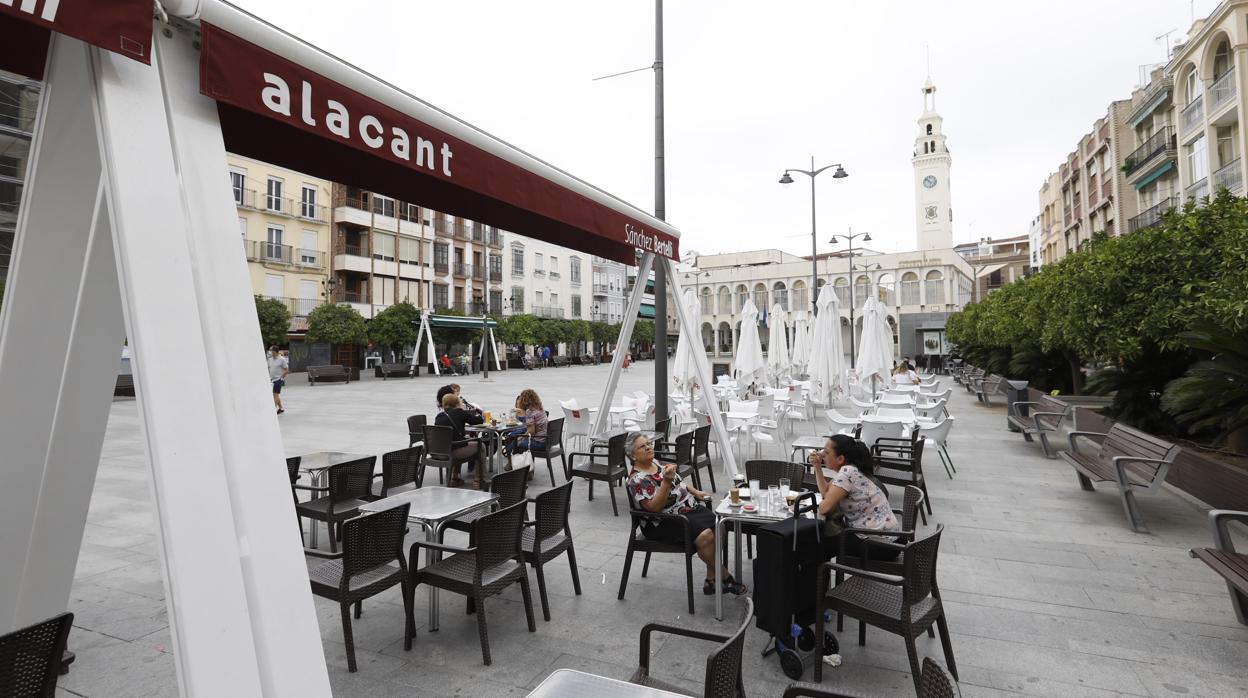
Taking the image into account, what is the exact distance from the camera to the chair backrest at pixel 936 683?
6.27 feet

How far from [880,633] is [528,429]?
204 inches

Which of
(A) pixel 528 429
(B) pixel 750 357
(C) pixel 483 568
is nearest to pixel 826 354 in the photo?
(B) pixel 750 357

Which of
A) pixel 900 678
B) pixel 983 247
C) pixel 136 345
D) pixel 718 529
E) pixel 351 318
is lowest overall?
pixel 900 678

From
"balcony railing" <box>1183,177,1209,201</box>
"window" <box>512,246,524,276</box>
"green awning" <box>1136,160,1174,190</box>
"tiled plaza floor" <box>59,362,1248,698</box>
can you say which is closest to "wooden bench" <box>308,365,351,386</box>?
"tiled plaza floor" <box>59,362,1248,698</box>

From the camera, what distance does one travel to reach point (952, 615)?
4.21 meters

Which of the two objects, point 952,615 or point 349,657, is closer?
point 349,657

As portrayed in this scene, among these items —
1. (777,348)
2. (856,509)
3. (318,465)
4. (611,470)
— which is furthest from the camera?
A: (777,348)

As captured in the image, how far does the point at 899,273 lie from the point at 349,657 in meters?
65.7

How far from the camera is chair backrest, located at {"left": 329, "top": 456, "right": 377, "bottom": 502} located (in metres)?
5.25

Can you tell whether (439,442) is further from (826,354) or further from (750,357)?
(826,354)

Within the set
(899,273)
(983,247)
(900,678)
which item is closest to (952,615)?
(900,678)

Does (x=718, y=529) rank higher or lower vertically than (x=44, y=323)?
lower

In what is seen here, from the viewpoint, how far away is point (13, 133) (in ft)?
51.8

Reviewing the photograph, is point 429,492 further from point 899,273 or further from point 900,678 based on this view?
point 899,273
